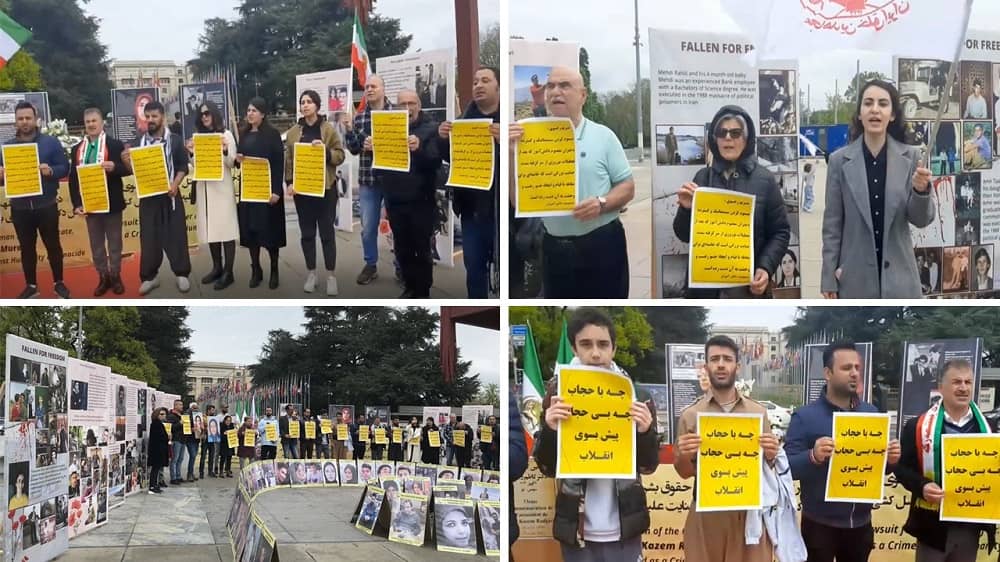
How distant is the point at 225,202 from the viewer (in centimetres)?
359

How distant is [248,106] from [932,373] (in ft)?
8.98

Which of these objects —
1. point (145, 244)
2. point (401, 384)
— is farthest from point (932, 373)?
point (145, 244)

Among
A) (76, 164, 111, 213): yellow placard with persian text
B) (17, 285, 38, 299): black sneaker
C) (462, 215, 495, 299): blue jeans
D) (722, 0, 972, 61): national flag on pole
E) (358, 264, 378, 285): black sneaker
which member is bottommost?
(17, 285, 38, 299): black sneaker

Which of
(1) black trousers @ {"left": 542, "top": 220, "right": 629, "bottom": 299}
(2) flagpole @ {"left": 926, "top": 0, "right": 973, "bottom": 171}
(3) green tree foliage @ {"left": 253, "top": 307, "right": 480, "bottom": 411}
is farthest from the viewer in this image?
(3) green tree foliage @ {"left": 253, "top": 307, "right": 480, "bottom": 411}

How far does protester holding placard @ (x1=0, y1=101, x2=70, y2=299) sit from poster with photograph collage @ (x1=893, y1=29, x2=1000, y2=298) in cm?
319

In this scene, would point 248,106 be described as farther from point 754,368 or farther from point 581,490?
point 754,368

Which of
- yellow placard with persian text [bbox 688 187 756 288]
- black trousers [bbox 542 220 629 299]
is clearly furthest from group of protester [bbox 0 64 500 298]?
yellow placard with persian text [bbox 688 187 756 288]

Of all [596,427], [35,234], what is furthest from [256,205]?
[596,427]

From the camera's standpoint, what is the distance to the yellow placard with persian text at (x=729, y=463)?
11.3 feet

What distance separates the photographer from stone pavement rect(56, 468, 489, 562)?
3.54 metres

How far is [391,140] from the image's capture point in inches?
139

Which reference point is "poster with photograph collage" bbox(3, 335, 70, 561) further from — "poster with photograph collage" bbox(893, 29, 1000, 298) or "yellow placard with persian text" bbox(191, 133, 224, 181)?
"poster with photograph collage" bbox(893, 29, 1000, 298)

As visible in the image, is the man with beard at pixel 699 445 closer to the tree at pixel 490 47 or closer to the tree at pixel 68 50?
the tree at pixel 490 47

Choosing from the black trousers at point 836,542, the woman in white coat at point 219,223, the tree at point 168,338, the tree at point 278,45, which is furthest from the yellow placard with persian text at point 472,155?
the black trousers at point 836,542
